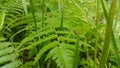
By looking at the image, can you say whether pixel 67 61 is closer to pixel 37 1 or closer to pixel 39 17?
pixel 39 17

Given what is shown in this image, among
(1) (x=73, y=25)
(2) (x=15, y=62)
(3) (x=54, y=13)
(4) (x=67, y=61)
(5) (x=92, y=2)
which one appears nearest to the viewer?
(4) (x=67, y=61)

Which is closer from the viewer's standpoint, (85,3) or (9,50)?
(9,50)

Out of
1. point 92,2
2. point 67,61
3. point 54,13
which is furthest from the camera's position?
point 92,2

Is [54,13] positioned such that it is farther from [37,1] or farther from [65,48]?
[65,48]

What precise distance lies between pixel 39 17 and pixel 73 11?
167mm

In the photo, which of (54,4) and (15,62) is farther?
(54,4)

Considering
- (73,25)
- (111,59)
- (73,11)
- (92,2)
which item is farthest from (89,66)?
(92,2)

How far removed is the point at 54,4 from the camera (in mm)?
1405

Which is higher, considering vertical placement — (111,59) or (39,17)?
(39,17)

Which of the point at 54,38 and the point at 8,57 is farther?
the point at 54,38

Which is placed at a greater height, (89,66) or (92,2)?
(92,2)

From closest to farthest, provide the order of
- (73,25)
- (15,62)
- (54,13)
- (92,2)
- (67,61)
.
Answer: (67,61) → (15,62) → (73,25) → (54,13) → (92,2)

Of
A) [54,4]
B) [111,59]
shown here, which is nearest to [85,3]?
[54,4]

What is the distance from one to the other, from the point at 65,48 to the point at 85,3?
0.64 meters
